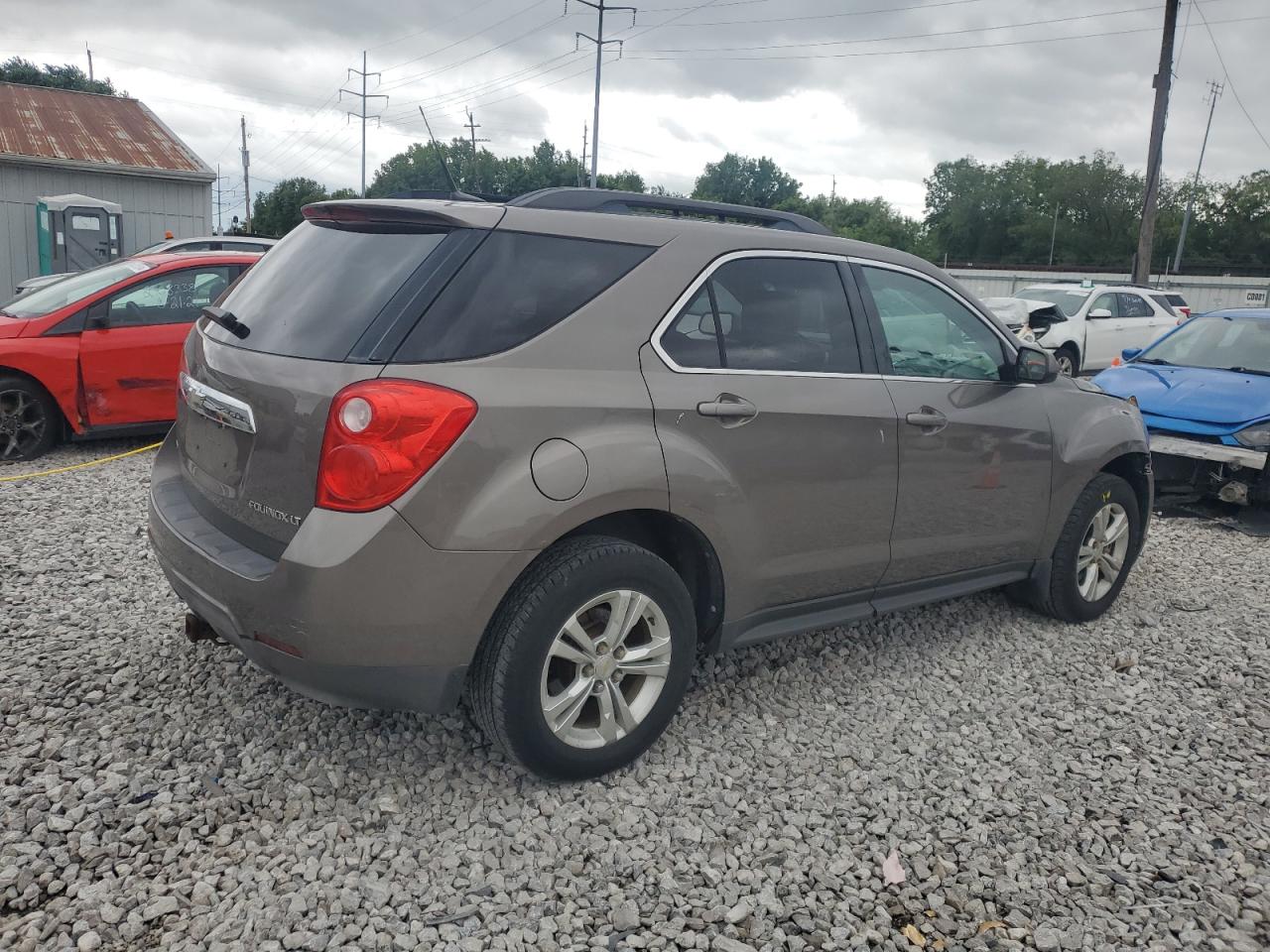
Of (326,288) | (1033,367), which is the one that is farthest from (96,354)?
(1033,367)

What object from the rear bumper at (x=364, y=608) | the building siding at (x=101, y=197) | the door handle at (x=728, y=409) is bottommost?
the rear bumper at (x=364, y=608)

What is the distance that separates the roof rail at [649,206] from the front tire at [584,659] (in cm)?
117

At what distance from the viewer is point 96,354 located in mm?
7406

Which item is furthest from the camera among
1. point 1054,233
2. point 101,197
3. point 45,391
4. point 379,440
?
point 1054,233

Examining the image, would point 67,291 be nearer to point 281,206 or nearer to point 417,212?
point 417,212

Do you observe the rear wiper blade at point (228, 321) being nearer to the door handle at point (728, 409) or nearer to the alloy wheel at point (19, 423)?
the door handle at point (728, 409)

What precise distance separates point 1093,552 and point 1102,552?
3.7 inches

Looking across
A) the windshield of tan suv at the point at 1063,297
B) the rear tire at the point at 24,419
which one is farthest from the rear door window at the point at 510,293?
the windshield of tan suv at the point at 1063,297

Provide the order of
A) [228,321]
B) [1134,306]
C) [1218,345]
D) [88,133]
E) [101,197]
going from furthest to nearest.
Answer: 1. [88,133]
2. [101,197]
3. [1134,306]
4. [1218,345]
5. [228,321]

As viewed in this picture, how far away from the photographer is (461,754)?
11.0 feet

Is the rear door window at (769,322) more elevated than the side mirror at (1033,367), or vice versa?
the rear door window at (769,322)

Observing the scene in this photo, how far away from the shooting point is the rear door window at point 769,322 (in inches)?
130

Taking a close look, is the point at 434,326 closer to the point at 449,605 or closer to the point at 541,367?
the point at 541,367

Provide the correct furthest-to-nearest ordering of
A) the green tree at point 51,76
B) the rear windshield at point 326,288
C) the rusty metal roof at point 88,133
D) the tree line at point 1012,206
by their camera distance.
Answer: the tree line at point 1012,206
the green tree at point 51,76
the rusty metal roof at point 88,133
the rear windshield at point 326,288
